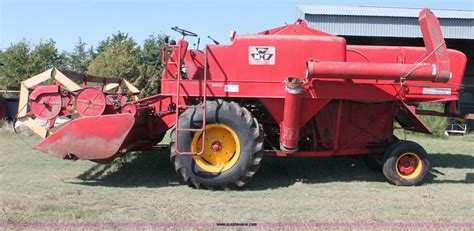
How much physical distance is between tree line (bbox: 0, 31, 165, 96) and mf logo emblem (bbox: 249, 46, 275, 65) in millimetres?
11772

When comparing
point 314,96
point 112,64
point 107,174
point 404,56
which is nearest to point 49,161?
point 107,174

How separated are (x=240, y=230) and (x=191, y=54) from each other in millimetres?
3237

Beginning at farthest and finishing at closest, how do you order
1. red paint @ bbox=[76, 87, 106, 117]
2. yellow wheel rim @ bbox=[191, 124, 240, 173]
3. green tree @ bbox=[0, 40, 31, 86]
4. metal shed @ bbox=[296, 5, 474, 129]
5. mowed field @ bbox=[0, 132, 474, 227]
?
green tree @ bbox=[0, 40, 31, 86]
metal shed @ bbox=[296, 5, 474, 129]
red paint @ bbox=[76, 87, 106, 117]
yellow wheel rim @ bbox=[191, 124, 240, 173]
mowed field @ bbox=[0, 132, 474, 227]

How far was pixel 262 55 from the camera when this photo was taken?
23.0 ft

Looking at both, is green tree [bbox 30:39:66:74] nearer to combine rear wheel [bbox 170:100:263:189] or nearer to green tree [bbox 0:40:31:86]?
green tree [bbox 0:40:31:86]

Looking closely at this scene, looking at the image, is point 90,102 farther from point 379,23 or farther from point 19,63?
point 19,63

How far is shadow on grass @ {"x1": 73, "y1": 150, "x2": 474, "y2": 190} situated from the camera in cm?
733

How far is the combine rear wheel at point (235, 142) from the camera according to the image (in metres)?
6.79

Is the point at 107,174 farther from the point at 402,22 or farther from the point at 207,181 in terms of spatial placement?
the point at 402,22

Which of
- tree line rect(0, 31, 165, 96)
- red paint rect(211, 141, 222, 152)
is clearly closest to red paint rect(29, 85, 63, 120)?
red paint rect(211, 141, 222, 152)

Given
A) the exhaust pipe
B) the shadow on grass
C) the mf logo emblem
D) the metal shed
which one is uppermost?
the metal shed

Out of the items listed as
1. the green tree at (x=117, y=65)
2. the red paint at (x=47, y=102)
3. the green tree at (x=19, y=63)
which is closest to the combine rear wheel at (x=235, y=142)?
the red paint at (x=47, y=102)

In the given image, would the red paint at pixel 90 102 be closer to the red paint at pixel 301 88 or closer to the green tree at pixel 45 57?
the red paint at pixel 301 88

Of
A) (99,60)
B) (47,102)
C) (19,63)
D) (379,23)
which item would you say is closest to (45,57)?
(19,63)
